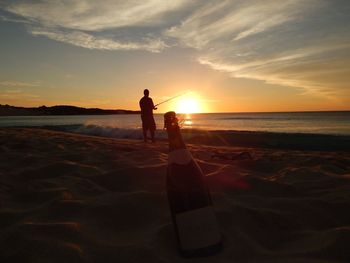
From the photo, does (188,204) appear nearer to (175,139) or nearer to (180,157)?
(180,157)

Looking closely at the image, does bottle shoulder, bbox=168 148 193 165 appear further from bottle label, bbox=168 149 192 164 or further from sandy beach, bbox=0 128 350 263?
sandy beach, bbox=0 128 350 263

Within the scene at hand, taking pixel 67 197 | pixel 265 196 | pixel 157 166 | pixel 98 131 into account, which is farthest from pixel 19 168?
pixel 98 131

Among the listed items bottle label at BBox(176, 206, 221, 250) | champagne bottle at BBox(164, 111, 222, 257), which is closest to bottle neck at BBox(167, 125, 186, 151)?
champagne bottle at BBox(164, 111, 222, 257)

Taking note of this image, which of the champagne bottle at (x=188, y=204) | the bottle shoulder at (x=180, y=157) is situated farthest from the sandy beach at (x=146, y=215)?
Answer: the bottle shoulder at (x=180, y=157)

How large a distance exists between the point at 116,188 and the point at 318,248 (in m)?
1.92

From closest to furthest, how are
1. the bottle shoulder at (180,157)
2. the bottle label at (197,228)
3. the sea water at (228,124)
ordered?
the bottle label at (197,228) < the bottle shoulder at (180,157) < the sea water at (228,124)

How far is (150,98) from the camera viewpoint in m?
10.6

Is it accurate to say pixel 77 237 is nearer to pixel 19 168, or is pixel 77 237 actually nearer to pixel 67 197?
pixel 67 197

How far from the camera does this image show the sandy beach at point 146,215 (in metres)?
1.86

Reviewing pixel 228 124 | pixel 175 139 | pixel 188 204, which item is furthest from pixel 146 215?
pixel 228 124

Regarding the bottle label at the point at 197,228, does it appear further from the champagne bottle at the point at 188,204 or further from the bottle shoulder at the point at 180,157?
the bottle shoulder at the point at 180,157

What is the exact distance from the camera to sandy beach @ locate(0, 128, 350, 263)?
1.86m

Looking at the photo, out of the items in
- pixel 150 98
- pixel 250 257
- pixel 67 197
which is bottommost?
pixel 250 257

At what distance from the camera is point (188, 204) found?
2.01m
